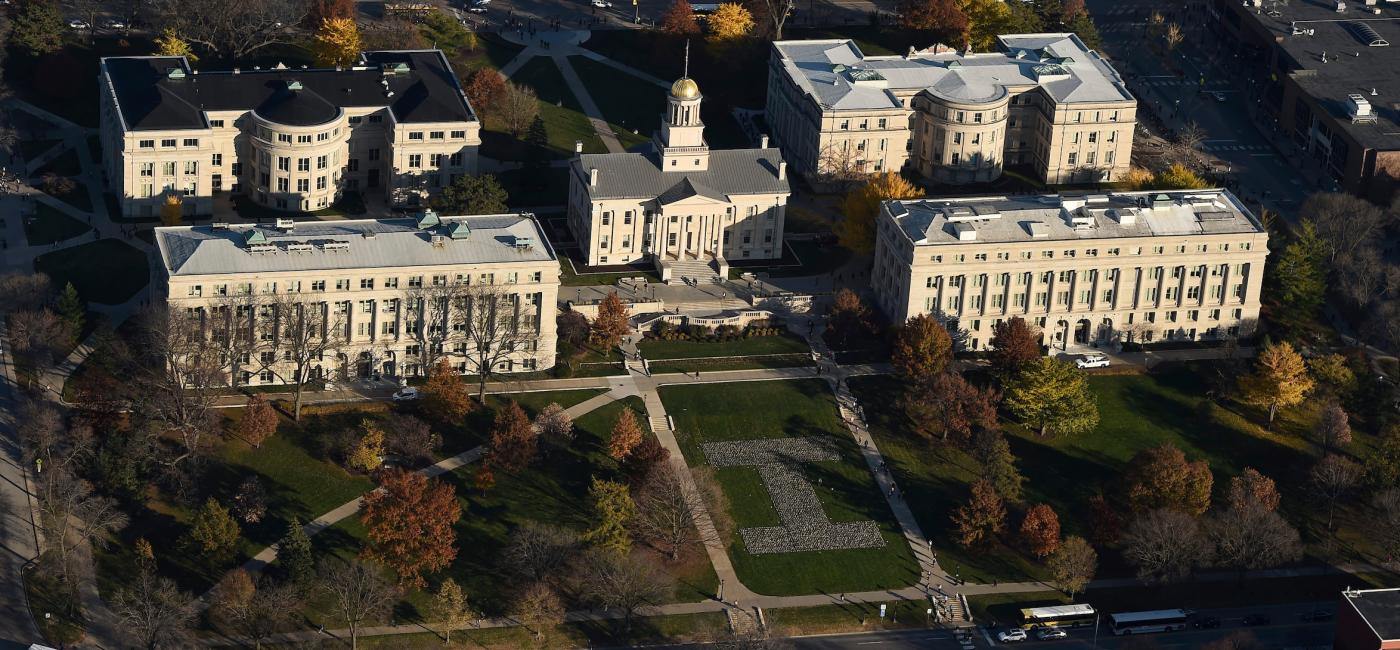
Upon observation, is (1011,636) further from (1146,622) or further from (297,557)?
(297,557)

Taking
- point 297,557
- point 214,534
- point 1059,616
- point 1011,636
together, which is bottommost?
point 1011,636

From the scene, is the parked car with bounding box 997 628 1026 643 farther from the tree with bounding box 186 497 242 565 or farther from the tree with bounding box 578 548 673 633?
the tree with bounding box 186 497 242 565

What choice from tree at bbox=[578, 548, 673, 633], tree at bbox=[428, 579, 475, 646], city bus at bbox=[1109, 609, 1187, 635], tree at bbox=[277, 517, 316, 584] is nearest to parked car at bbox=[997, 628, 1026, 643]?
city bus at bbox=[1109, 609, 1187, 635]

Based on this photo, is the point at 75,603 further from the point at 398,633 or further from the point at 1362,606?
the point at 1362,606

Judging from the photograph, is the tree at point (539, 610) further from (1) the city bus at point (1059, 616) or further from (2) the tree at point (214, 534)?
(1) the city bus at point (1059, 616)

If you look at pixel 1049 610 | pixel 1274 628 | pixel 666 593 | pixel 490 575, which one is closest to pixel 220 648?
pixel 490 575

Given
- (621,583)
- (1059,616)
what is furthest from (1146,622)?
(621,583)

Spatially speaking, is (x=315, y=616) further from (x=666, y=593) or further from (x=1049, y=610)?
(x=1049, y=610)

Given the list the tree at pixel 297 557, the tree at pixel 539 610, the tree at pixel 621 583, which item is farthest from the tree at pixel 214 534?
the tree at pixel 621 583
